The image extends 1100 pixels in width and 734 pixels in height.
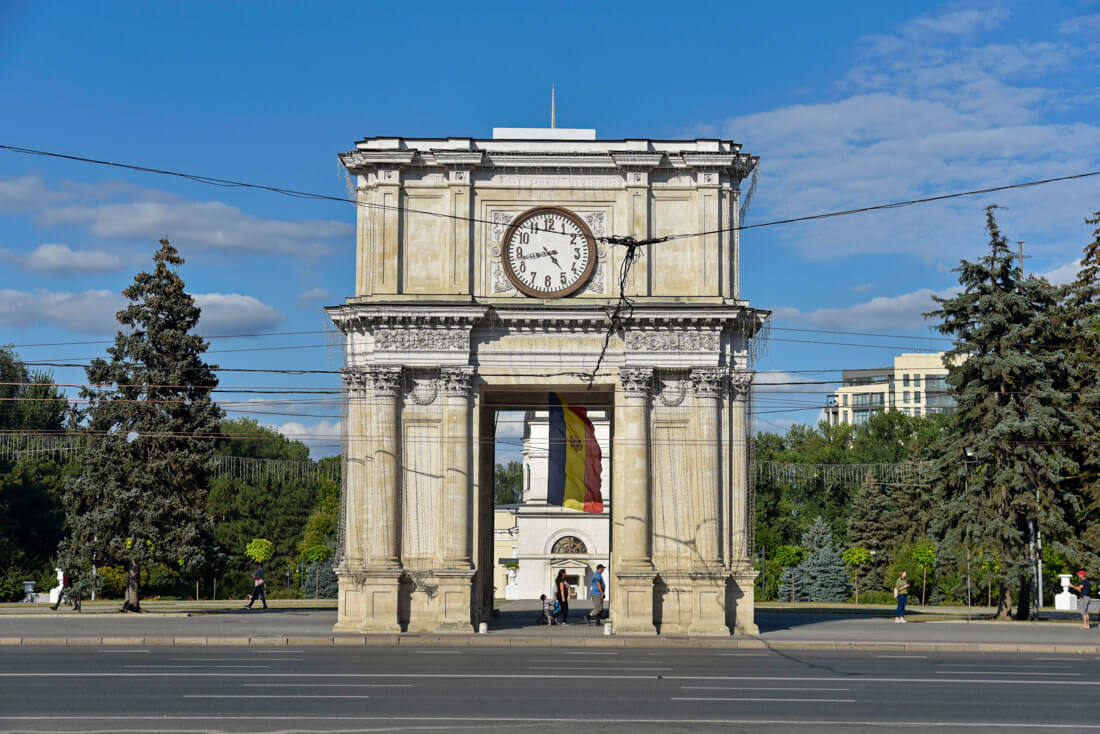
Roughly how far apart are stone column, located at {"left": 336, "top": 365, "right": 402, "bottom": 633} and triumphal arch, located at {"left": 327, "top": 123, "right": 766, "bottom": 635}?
6 centimetres

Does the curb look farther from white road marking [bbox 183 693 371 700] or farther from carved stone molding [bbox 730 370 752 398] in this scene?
white road marking [bbox 183 693 371 700]

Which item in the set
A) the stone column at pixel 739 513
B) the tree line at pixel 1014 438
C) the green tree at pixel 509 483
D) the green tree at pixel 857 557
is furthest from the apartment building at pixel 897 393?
the stone column at pixel 739 513

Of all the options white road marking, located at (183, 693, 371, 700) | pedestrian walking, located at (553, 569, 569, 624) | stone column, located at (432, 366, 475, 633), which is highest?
stone column, located at (432, 366, 475, 633)

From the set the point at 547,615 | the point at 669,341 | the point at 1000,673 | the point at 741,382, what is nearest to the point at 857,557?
the point at 547,615

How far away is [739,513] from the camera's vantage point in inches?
1444

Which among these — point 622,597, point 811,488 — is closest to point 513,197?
point 622,597

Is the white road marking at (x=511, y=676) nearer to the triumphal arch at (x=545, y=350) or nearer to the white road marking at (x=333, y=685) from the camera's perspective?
the white road marking at (x=333, y=685)

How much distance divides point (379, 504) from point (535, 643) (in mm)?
6367

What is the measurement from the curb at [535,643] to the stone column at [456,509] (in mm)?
1521

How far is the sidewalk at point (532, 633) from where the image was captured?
103 ft

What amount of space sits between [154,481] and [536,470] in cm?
4422

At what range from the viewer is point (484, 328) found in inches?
1447

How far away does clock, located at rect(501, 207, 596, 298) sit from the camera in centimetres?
3716

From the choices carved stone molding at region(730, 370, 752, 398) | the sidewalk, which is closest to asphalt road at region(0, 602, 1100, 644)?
the sidewalk
